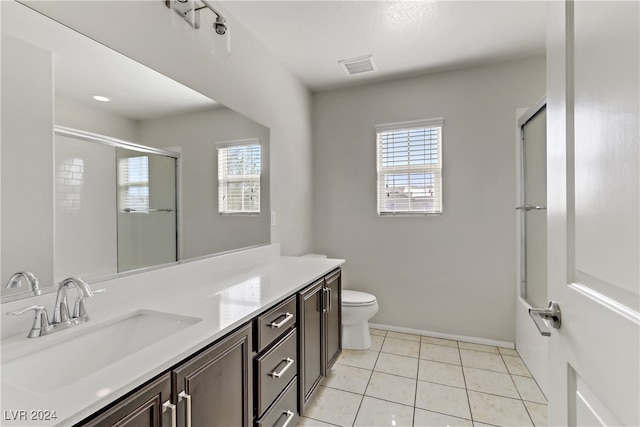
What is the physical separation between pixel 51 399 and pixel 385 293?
2.74 meters

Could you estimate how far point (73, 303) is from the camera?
1087 millimetres

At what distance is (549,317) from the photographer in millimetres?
780

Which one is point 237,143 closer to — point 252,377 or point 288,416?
point 252,377

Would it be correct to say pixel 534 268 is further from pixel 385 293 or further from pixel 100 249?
pixel 100 249

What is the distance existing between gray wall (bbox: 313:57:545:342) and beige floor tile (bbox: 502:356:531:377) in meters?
0.24

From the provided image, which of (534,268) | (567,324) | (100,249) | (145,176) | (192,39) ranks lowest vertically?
(534,268)

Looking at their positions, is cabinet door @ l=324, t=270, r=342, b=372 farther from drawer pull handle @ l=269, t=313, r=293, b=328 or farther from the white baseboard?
the white baseboard

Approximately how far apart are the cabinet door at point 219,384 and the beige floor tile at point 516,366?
210cm

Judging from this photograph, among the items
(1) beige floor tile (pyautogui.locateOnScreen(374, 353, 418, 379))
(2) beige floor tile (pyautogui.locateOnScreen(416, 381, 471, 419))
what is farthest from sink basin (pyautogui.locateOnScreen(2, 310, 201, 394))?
(1) beige floor tile (pyautogui.locateOnScreen(374, 353, 418, 379))

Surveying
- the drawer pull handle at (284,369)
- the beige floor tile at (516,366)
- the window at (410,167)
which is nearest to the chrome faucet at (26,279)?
the drawer pull handle at (284,369)

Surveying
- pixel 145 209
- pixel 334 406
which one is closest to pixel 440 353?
pixel 334 406

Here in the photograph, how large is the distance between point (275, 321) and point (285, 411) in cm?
49

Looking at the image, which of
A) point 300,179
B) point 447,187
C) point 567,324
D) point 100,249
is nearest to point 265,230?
point 300,179

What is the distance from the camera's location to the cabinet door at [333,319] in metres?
1.99
